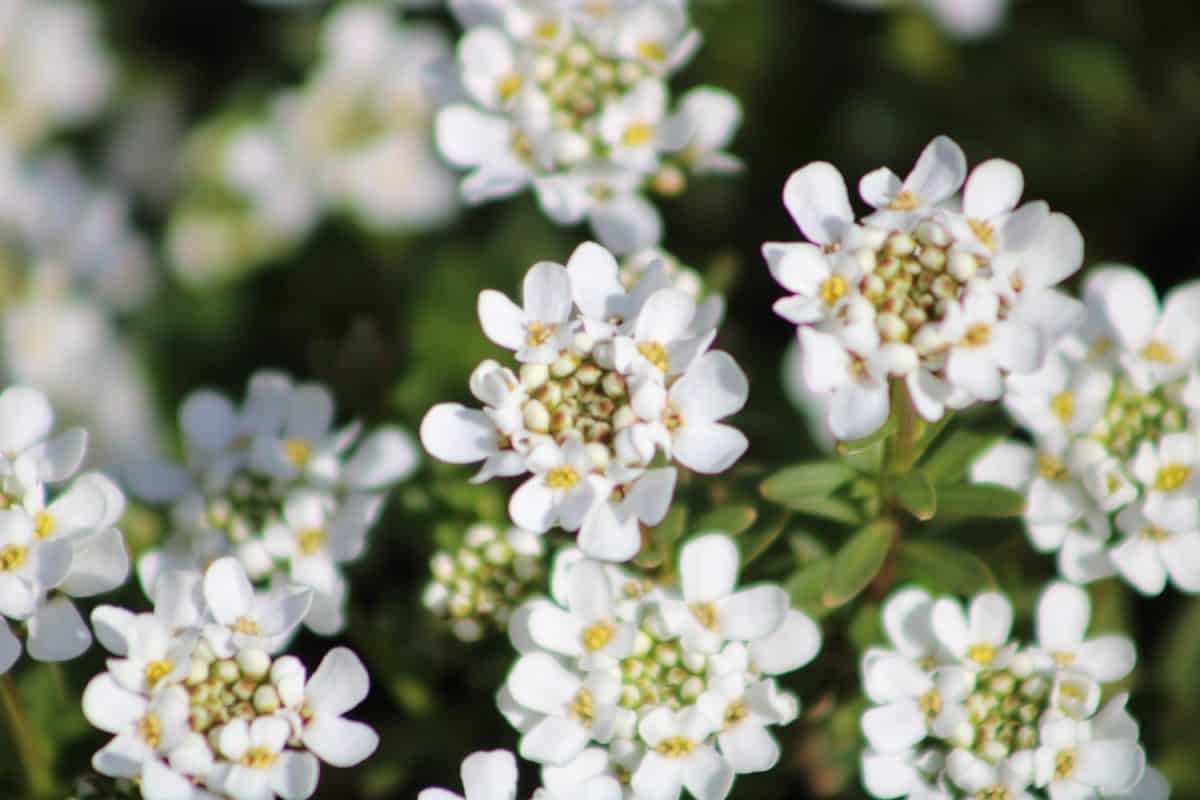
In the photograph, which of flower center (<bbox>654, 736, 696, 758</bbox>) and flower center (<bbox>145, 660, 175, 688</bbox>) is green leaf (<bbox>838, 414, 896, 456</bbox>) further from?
flower center (<bbox>145, 660, 175, 688</bbox>)

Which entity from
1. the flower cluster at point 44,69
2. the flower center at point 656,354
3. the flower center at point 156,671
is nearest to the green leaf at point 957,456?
the flower center at point 656,354

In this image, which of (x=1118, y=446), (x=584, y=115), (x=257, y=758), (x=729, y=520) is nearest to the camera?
(x=257, y=758)

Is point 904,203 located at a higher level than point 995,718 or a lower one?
higher

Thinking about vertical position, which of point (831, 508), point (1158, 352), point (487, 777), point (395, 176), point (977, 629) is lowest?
point (395, 176)

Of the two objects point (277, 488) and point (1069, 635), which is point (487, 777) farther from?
point (1069, 635)

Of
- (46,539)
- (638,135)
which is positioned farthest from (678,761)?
(638,135)

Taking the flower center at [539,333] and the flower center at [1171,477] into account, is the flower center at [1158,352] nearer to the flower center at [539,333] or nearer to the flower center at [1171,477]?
the flower center at [1171,477]
